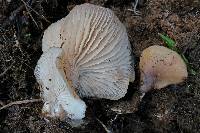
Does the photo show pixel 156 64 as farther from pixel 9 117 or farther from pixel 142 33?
pixel 9 117

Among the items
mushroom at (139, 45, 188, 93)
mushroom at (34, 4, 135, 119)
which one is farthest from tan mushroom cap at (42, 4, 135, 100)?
mushroom at (139, 45, 188, 93)

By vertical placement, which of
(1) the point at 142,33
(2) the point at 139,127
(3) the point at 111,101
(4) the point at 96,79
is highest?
(1) the point at 142,33

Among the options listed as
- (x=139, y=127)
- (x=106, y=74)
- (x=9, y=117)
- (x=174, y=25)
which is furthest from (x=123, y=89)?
(x=9, y=117)

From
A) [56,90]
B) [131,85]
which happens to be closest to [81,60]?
[56,90]

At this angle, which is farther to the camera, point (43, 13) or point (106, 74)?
point (43, 13)

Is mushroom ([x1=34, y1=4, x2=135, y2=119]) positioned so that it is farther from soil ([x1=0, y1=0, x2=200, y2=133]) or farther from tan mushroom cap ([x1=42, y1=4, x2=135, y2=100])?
soil ([x1=0, y1=0, x2=200, y2=133])

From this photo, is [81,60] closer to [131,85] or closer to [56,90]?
[56,90]

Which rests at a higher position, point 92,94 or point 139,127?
point 92,94

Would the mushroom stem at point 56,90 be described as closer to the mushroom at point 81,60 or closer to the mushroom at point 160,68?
the mushroom at point 81,60
